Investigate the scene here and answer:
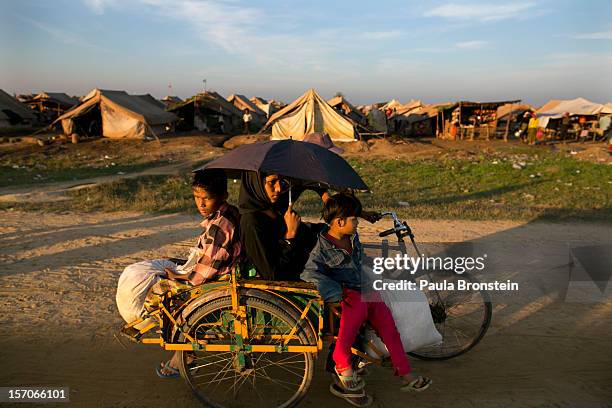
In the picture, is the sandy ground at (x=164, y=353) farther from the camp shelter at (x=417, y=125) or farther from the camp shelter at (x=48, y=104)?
the camp shelter at (x=48, y=104)

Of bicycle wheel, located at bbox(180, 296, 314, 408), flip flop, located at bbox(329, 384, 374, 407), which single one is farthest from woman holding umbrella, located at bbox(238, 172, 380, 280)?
flip flop, located at bbox(329, 384, 374, 407)

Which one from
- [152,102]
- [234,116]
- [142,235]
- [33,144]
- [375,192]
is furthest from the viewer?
[234,116]

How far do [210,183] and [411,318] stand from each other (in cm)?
160

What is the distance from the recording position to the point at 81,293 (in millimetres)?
4773

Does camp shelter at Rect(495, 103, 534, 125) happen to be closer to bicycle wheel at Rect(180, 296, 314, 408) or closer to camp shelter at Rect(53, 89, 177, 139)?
camp shelter at Rect(53, 89, 177, 139)

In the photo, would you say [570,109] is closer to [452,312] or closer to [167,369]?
[452,312]

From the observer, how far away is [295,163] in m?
3.02

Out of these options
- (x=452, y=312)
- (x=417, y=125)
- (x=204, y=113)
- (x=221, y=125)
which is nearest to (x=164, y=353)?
(x=452, y=312)

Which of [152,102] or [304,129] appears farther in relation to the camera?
[152,102]

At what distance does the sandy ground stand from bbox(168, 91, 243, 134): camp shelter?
75.0 ft

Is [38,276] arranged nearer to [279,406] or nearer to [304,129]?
[279,406]

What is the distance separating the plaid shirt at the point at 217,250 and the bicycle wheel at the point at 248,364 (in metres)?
0.22

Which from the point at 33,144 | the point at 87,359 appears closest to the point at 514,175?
the point at 87,359

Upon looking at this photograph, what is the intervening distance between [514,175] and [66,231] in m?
11.3
